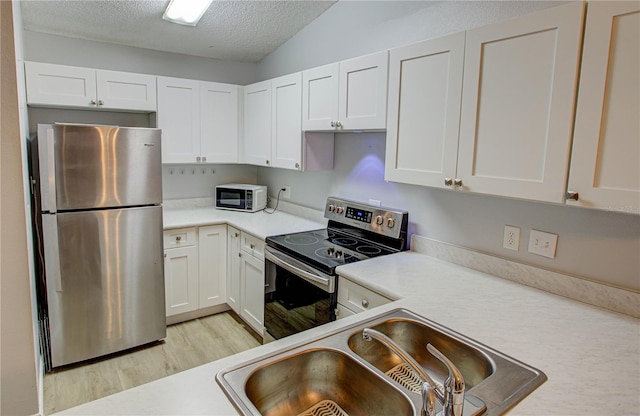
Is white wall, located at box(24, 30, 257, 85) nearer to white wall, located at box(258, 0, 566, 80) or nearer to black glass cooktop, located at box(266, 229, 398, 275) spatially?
white wall, located at box(258, 0, 566, 80)

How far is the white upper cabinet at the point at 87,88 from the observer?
2713 millimetres

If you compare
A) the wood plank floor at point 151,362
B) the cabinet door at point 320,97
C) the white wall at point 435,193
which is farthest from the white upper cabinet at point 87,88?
the wood plank floor at point 151,362

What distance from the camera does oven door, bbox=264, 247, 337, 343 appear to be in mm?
2076

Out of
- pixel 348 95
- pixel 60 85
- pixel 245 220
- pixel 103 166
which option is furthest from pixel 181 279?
pixel 348 95

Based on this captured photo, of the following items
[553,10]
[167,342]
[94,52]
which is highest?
[94,52]

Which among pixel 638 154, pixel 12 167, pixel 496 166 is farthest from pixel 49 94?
pixel 638 154

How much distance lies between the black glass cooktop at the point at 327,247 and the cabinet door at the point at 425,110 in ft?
1.72

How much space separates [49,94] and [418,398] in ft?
10.3

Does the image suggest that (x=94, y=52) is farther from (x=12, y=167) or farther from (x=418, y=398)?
(x=418, y=398)

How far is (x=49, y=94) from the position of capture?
2.76m

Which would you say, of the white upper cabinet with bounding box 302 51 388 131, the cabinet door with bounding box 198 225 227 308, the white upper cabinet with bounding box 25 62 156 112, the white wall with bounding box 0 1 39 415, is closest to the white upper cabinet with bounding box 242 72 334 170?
the white upper cabinet with bounding box 302 51 388 131

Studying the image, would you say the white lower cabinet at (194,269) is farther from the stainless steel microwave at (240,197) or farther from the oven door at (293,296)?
the oven door at (293,296)

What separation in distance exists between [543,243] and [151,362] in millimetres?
2619

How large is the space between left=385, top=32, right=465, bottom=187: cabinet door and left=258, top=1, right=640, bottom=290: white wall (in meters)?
0.37
